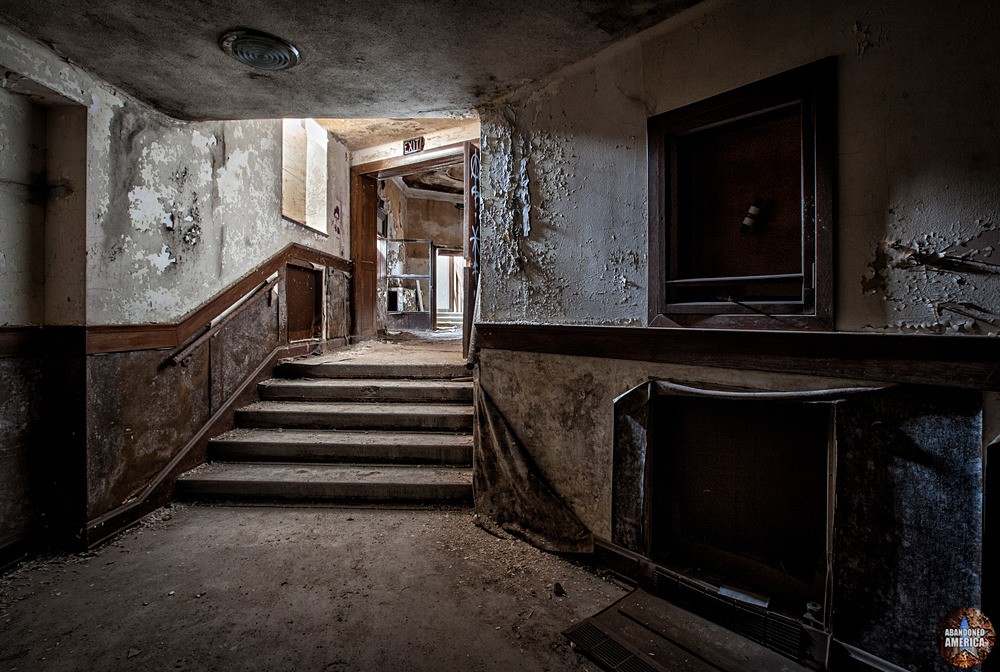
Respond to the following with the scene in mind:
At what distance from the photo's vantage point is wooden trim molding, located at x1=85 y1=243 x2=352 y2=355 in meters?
2.84

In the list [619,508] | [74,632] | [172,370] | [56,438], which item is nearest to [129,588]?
[74,632]

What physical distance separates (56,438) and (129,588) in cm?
108

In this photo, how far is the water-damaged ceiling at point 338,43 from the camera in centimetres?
211

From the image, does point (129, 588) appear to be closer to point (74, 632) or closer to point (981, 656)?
point (74, 632)

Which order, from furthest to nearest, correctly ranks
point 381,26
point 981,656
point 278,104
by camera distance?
point 278,104 < point 381,26 < point 981,656

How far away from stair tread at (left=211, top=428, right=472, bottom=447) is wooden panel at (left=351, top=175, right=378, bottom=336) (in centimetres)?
279

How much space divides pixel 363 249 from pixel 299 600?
5243 millimetres

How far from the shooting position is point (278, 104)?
313cm

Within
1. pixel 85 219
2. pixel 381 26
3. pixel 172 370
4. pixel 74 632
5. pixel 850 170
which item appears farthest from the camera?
pixel 172 370

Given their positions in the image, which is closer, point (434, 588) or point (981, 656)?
point (981, 656)

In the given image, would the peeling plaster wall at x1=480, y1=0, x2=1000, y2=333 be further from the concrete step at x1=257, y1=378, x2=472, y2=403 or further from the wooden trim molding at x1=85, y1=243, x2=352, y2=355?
the wooden trim molding at x1=85, y1=243, x2=352, y2=355

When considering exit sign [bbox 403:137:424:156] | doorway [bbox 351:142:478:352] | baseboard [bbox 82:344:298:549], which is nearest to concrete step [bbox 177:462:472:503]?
baseboard [bbox 82:344:298:549]

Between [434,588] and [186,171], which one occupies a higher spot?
[186,171]

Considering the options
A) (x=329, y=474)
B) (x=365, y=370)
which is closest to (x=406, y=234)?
(x=365, y=370)
